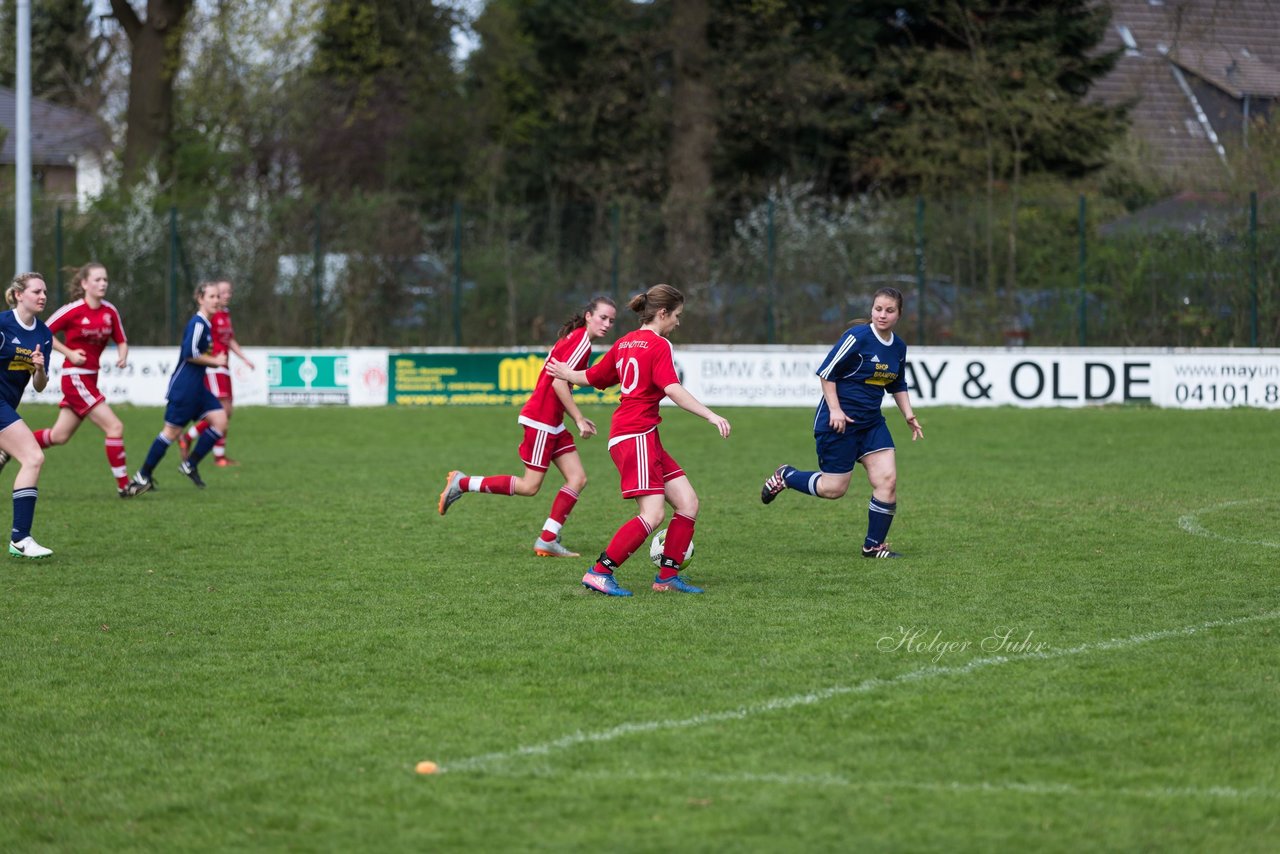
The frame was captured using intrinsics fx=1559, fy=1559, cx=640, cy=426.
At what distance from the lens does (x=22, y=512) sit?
9.46 metres

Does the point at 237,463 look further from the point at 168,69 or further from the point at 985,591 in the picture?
the point at 168,69

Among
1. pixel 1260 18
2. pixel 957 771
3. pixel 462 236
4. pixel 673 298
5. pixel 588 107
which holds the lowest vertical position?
pixel 957 771

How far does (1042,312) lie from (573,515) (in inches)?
518

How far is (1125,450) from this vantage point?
1602cm

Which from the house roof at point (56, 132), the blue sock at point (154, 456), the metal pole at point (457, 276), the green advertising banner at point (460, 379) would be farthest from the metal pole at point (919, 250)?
the house roof at point (56, 132)

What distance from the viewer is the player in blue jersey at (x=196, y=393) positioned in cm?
1356

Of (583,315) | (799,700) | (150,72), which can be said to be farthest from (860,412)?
(150,72)

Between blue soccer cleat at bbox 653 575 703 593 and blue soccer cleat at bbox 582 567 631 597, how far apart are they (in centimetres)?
18

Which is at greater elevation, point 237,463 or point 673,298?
point 673,298

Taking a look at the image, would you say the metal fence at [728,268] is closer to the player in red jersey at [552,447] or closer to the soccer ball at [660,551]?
the player in red jersey at [552,447]

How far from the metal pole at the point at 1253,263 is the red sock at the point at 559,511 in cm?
1485

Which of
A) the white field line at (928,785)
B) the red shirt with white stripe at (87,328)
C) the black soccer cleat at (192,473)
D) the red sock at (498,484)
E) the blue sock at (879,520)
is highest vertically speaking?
the red shirt with white stripe at (87,328)

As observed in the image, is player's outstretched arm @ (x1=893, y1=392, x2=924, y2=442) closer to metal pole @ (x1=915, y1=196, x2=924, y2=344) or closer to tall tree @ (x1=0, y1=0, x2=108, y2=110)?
metal pole @ (x1=915, y1=196, x2=924, y2=344)

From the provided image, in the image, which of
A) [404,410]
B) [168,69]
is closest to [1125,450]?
[404,410]
